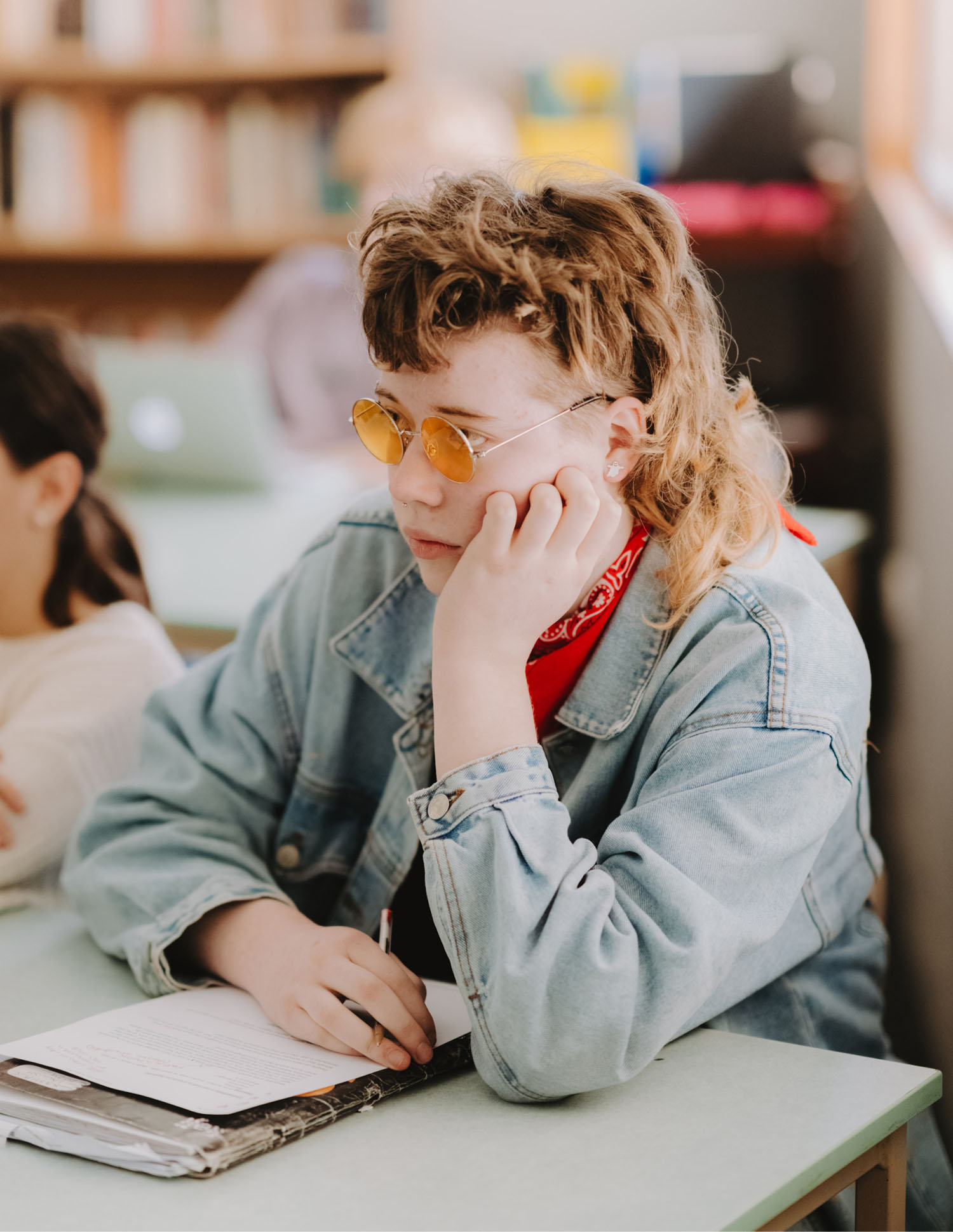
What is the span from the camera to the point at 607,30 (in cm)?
405

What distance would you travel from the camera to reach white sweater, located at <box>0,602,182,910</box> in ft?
4.22

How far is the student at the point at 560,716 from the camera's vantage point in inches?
34.4

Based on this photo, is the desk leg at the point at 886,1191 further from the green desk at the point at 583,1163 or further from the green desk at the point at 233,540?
the green desk at the point at 233,540

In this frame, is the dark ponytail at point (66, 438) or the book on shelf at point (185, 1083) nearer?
the book on shelf at point (185, 1083)

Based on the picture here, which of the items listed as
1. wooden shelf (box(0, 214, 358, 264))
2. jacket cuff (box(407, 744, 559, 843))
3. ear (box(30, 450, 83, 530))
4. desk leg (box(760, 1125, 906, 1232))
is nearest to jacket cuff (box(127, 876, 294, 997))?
jacket cuff (box(407, 744, 559, 843))

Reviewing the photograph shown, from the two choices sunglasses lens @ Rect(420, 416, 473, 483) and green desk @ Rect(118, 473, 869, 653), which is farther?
green desk @ Rect(118, 473, 869, 653)

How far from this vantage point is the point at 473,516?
0.99 m

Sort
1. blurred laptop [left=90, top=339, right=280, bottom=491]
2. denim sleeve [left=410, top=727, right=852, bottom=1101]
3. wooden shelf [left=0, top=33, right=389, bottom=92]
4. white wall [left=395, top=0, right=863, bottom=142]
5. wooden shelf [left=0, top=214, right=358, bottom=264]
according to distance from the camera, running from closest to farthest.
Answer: denim sleeve [left=410, top=727, right=852, bottom=1101]
blurred laptop [left=90, top=339, right=280, bottom=491]
white wall [left=395, top=0, right=863, bottom=142]
wooden shelf [left=0, top=33, right=389, bottom=92]
wooden shelf [left=0, top=214, right=358, bottom=264]

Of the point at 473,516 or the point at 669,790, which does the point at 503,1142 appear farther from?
the point at 473,516

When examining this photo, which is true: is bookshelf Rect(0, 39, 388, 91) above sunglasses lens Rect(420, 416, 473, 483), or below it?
above

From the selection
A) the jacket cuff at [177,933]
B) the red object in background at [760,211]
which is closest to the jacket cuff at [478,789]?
the jacket cuff at [177,933]

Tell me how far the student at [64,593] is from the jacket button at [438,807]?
54 centimetres

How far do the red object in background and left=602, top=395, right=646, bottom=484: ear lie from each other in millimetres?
2771

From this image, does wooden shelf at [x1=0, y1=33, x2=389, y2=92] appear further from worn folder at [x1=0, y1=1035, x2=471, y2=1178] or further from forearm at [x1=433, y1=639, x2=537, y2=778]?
worn folder at [x1=0, y1=1035, x2=471, y2=1178]
